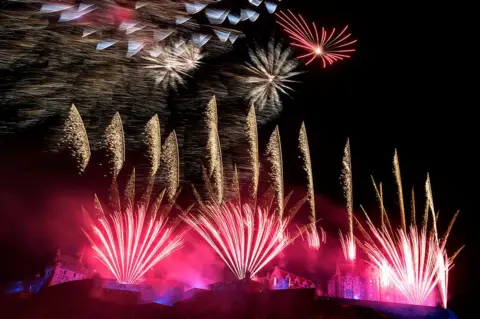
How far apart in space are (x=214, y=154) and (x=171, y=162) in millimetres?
2573

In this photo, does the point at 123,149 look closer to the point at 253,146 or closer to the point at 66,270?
the point at 253,146

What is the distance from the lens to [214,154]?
898 inches

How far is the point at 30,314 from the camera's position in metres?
24.3

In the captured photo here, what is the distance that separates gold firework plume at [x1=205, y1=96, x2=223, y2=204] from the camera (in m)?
22.4

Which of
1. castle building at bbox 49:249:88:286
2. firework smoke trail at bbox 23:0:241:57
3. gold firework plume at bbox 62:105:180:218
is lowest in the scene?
castle building at bbox 49:249:88:286

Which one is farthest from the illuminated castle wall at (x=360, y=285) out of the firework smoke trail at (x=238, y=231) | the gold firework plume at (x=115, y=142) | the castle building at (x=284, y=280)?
the gold firework plume at (x=115, y=142)

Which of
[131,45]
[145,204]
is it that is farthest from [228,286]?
[131,45]

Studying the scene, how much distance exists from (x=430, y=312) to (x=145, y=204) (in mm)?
Answer: 19121

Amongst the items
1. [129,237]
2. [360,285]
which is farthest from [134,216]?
[360,285]

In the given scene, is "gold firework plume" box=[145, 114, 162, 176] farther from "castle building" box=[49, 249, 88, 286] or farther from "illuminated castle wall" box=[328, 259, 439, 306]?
"illuminated castle wall" box=[328, 259, 439, 306]

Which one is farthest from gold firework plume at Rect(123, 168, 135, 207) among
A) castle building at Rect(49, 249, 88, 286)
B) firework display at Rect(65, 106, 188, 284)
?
castle building at Rect(49, 249, 88, 286)

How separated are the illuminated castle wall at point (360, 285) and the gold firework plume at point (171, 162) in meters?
19.2

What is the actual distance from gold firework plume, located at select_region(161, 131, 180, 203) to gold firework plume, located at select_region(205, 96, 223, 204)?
1.87 meters

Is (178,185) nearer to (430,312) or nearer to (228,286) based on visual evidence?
(228,286)
